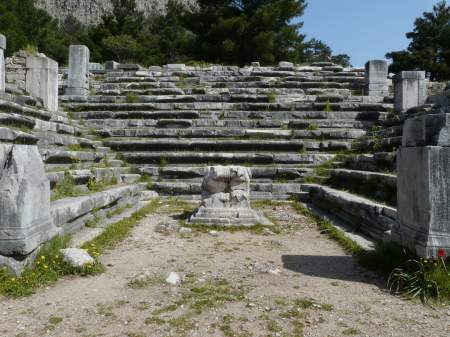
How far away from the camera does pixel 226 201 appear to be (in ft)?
19.5

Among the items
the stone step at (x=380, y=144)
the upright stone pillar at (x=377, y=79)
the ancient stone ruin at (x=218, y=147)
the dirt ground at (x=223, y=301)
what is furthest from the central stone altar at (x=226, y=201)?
the upright stone pillar at (x=377, y=79)

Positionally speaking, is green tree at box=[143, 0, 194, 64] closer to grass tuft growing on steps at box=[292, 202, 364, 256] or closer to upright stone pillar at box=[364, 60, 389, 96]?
upright stone pillar at box=[364, 60, 389, 96]

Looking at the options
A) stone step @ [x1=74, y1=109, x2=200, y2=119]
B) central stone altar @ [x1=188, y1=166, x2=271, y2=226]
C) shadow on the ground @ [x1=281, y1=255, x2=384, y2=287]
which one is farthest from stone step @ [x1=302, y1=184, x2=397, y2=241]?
stone step @ [x1=74, y1=109, x2=200, y2=119]

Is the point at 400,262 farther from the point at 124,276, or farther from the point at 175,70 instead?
the point at 175,70

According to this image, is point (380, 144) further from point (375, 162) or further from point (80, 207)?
point (80, 207)

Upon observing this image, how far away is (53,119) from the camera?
346 inches

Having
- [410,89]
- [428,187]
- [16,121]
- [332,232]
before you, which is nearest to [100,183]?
[16,121]

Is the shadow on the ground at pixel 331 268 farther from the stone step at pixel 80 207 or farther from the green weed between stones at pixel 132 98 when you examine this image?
the green weed between stones at pixel 132 98

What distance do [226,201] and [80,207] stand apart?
2.18 meters

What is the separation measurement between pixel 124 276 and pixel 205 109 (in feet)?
26.0

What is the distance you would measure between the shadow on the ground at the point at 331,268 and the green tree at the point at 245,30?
18.5m

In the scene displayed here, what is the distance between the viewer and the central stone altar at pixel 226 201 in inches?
228

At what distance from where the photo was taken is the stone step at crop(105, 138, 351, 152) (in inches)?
362

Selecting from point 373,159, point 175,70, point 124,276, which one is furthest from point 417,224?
point 175,70
